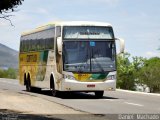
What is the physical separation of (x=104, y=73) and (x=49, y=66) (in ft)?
12.1

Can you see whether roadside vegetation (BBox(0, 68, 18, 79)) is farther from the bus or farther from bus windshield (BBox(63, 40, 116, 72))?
bus windshield (BBox(63, 40, 116, 72))

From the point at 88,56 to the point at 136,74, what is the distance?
3430 centimetres

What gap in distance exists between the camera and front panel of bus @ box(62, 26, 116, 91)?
2791 cm

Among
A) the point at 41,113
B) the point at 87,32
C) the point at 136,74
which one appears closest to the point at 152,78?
the point at 136,74

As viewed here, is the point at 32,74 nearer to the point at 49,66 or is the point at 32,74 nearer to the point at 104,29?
the point at 49,66

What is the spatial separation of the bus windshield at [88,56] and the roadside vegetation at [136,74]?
26.3 metres

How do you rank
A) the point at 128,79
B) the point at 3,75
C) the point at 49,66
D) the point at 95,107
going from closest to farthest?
the point at 95,107, the point at 49,66, the point at 128,79, the point at 3,75

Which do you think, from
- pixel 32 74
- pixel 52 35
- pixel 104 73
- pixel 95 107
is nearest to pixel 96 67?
pixel 104 73

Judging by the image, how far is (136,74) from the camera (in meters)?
61.8

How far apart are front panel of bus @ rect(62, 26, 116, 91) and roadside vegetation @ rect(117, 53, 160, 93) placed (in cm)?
2622

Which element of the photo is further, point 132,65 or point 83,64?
point 132,65

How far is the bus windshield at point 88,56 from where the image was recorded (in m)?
27.9

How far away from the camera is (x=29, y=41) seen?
116ft

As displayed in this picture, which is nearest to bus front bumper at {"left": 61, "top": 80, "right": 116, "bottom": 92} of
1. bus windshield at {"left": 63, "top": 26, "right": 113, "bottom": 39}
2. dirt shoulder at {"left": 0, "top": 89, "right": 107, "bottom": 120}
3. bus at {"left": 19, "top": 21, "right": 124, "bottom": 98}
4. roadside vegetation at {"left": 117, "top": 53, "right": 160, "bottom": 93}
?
bus at {"left": 19, "top": 21, "right": 124, "bottom": 98}
